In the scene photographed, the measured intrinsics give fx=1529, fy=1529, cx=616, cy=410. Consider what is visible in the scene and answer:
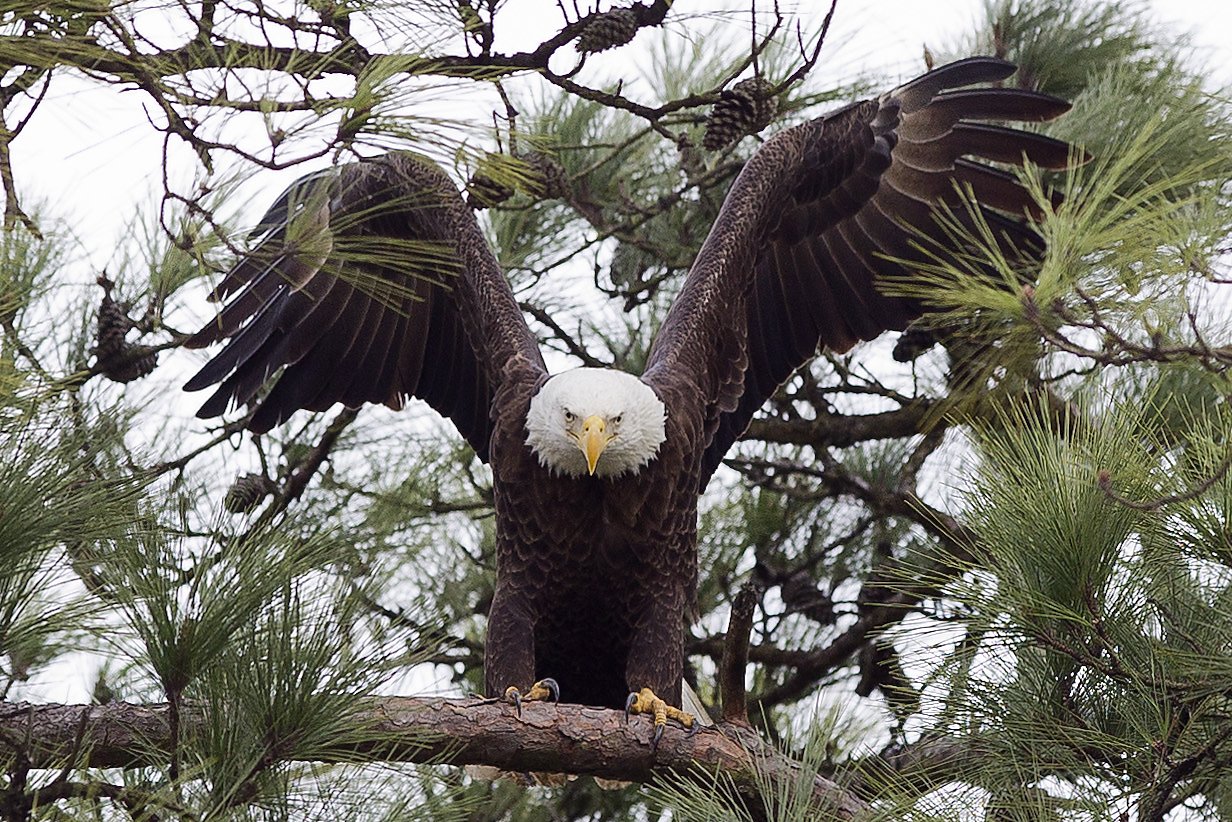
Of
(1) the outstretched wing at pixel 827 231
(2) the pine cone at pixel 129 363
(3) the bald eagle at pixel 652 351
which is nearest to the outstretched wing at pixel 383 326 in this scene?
(3) the bald eagle at pixel 652 351

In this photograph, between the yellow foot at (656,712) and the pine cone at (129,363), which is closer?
the yellow foot at (656,712)

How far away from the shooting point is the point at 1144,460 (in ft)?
6.36

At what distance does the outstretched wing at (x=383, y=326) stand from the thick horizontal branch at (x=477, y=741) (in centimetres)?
108

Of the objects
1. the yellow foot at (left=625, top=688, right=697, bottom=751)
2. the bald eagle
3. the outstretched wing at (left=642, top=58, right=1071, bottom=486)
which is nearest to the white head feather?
the bald eagle

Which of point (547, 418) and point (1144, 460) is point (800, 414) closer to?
point (547, 418)

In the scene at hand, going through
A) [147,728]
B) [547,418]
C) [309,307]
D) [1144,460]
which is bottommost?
[147,728]

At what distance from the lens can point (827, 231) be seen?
12.2ft

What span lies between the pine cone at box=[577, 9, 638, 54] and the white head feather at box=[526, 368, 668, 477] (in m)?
0.69

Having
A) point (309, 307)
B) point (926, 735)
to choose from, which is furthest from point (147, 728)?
point (309, 307)

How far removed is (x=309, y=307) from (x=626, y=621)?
3.63 feet

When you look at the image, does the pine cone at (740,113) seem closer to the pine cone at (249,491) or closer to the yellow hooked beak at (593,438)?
the yellow hooked beak at (593,438)

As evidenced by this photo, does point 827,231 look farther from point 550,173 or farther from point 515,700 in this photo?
point 515,700

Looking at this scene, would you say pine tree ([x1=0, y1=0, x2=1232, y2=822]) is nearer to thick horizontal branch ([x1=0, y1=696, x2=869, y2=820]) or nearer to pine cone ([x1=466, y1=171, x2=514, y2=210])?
thick horizontal branch ([x1=0, y1=696, x2=869, y2=820])

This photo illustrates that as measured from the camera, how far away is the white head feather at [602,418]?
118 inches
